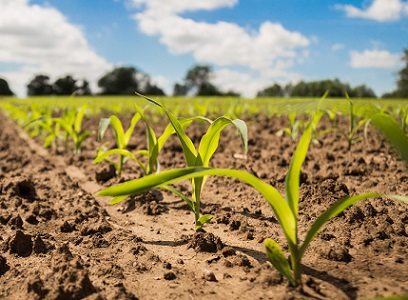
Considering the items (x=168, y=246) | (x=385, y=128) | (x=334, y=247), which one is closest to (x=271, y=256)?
(x=334, y=247)

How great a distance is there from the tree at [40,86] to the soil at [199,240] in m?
58.1


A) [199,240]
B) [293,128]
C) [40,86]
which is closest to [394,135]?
[199,240]

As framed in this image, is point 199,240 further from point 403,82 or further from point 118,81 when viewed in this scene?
point 118,81

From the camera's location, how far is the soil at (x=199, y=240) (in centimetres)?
130

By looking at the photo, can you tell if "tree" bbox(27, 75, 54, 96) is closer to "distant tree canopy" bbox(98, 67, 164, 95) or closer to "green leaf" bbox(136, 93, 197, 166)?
"distant tree canopy" bbox(98, 67, 164, 95)

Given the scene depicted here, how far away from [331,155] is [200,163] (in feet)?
6.00

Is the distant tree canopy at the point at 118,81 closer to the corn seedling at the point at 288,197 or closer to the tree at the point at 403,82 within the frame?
the tree at the point at 403,82

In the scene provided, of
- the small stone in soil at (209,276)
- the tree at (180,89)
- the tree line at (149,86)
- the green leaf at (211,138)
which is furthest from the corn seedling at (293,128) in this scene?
the tree at (180,89)

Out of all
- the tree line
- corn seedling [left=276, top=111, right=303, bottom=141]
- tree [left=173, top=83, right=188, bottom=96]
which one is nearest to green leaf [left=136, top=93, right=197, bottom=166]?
corn seedling [left=276, top=111, right=303, bottom=141]

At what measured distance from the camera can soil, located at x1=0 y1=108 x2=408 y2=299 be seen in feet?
4.26

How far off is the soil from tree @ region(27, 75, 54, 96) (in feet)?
191

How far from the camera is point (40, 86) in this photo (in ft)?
189

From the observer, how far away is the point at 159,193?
8.34ft

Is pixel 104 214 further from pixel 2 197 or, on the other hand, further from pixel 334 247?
pixel 334 247
